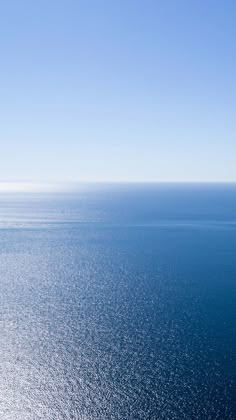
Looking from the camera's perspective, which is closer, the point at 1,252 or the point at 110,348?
the point at 110,348

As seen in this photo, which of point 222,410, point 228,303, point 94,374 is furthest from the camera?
point 228,303

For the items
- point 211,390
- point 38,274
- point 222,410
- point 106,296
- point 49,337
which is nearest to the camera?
point 222,410

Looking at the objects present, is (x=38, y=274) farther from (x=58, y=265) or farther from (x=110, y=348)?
(x=110, y=348)

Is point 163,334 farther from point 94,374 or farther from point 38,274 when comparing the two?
point 38,274

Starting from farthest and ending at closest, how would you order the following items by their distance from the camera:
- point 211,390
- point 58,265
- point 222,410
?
point 58,265 → point 211,390 → point 222,410

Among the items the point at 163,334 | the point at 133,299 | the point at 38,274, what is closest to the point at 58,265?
the point at 38,274

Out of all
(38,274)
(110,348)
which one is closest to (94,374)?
(110,348)
